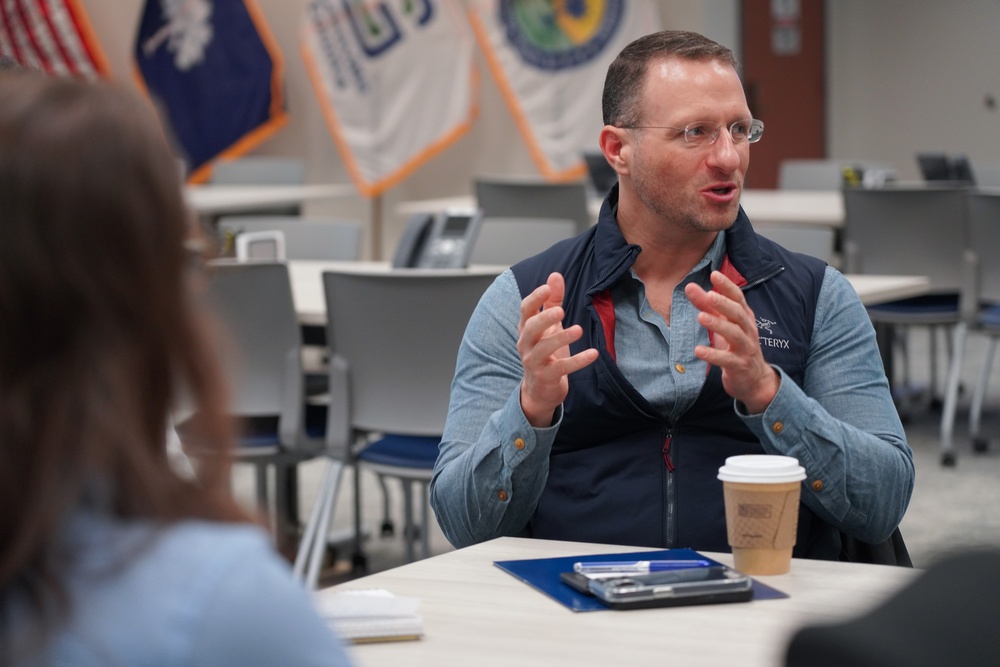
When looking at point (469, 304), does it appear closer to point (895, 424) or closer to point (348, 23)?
point (895, 424)

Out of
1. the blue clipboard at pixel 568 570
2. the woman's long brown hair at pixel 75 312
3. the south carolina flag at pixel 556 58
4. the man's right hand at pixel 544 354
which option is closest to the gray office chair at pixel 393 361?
the man's right hand at pixel 544 354

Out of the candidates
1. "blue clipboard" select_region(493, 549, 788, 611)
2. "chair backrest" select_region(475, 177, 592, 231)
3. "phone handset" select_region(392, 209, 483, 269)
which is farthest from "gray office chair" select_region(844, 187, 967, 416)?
"blue clipboard" select_region(493, 549, 788, 611)

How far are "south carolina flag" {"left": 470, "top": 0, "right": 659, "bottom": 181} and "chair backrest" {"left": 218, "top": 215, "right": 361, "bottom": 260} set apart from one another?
12.2 feet

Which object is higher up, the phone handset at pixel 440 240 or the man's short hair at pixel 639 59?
the man's short hair at pixel 639 59

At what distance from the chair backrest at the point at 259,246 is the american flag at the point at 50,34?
4695 millimetres

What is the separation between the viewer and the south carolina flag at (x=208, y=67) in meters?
8.80

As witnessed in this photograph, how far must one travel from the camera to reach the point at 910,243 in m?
5.27

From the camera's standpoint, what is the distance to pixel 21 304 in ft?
2.51

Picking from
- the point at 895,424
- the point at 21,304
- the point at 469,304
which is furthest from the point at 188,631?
the point at 469,304

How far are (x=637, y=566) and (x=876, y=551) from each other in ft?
1.71

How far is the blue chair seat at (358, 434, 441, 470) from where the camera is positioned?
10.7ft

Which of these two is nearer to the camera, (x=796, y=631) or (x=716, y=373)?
(x=796, y=631)

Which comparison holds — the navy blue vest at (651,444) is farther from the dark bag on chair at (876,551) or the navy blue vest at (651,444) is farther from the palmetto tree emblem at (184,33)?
the palmetto tree emblem at (184,33)

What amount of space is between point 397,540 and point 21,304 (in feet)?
12.2
